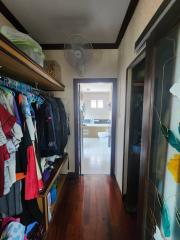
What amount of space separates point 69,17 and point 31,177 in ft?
6.24

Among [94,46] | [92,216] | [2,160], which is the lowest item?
[92,216]

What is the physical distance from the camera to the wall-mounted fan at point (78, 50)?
6.67ft

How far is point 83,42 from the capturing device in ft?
6.78

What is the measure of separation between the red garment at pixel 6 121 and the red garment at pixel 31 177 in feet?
0.89

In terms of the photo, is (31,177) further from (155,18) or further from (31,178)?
(155,18)

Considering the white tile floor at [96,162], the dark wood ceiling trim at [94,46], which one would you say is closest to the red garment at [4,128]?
the dark wood ceiling trim at [94,46]

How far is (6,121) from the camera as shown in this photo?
101cm

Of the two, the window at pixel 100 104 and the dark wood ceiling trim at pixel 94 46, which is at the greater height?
the dark wood ceiling trim at pixel 94 46

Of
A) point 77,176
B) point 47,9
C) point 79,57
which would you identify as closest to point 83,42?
point 79,57

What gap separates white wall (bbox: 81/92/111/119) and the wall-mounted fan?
18.6 ft

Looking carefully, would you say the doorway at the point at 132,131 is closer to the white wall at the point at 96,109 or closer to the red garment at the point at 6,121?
the red garment at the point at 6,121

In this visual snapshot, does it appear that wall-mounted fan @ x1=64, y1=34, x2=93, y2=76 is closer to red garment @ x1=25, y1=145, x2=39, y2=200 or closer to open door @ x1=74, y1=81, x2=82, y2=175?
open door @ x1=74, y1=81, x2=82, y2=175

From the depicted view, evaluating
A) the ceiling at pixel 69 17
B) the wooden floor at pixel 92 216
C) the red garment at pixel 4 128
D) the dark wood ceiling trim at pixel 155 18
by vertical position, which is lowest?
the wooden floor at pixel 92 216

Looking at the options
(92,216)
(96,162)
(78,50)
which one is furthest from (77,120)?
(92,216)
